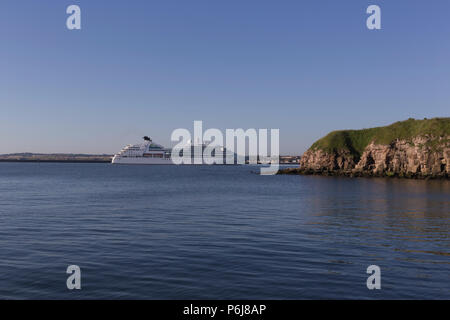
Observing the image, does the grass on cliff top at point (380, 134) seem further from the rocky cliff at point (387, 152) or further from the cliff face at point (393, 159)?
the cliff face at point (393, 159)

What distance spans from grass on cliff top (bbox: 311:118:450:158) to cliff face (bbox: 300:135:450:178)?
1.77 m

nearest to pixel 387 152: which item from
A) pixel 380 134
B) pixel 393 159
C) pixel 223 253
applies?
pixel 393 159

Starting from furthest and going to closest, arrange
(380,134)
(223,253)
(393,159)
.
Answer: (380,134) → (393,159) → (223,253)

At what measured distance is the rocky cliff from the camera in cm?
10580

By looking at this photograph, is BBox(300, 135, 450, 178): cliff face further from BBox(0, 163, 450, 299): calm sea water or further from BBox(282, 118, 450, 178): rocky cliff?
BBox(0, 163, 450, 299): calm sea water

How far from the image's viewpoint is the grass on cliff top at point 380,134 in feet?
374

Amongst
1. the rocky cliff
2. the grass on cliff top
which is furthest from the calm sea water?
the grass on cliff top

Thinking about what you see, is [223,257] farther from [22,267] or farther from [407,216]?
[407,216]

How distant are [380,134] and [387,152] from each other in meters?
12.3

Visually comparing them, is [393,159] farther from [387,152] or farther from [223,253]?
[223,253]

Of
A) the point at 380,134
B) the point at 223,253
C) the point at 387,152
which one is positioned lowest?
the point at 223,253

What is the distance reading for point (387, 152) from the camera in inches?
4646

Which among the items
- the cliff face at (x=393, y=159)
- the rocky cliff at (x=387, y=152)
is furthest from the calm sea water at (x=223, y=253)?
the rocky cliff at (x=387, y=152)
